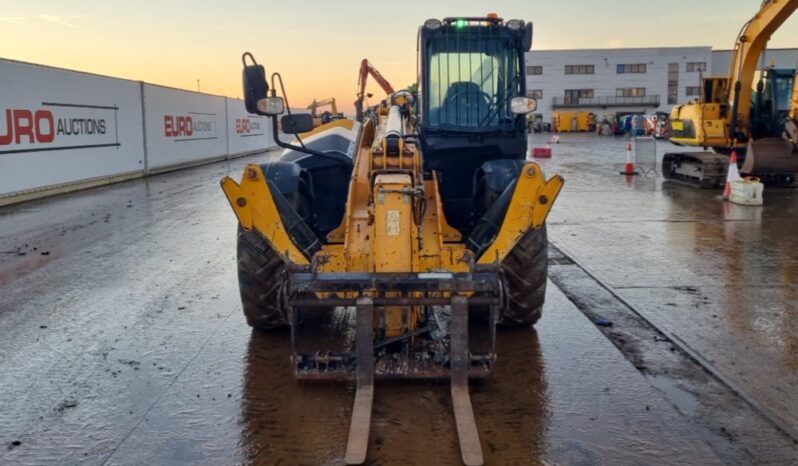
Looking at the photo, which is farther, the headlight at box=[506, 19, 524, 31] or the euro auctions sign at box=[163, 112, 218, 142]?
the euro auctions sign at box=[163, 112, 218, 142]

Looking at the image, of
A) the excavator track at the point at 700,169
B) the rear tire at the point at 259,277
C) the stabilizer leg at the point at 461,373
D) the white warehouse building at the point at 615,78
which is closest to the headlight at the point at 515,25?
the rear tire at the point at 259,277

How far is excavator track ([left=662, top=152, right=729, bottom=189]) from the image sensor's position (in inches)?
687

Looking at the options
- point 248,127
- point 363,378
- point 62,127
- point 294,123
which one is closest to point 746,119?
point 294,123

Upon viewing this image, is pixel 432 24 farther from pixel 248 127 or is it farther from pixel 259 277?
pixel 248 127

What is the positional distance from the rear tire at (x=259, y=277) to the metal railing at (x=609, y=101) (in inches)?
3125

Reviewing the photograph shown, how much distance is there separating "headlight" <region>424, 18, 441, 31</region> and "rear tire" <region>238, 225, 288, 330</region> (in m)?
2.89

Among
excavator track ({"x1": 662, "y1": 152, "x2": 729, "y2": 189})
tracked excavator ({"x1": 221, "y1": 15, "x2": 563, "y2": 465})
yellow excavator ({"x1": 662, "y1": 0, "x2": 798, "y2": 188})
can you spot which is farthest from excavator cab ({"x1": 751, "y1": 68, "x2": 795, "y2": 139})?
tracked excavator ({"x1": 221, "y1": 15, "x2": 563, "y2": 465})

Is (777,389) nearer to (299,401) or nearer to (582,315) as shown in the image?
(582,315)

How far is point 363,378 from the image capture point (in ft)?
15.6

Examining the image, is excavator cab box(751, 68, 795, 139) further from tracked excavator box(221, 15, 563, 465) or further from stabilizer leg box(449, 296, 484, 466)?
stabilizer leg box(449, 296, 484, 466)

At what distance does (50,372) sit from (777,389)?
5.40 metres

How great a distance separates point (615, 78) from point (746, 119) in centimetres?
6775

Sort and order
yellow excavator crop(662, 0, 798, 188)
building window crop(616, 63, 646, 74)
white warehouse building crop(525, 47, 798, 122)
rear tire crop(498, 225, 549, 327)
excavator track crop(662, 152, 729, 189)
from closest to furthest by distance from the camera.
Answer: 1. rear tire crop(498, 225, 549, 327)
2. yellow excavator crop(662, 0, 798, 188)
3. excavator track crop(662, 152, 729, 189)
4. white warehouse building crop(525, 47, 798, 122)
5. building window crop(616, 63, 646, 74)

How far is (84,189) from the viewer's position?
19438 millimetres
